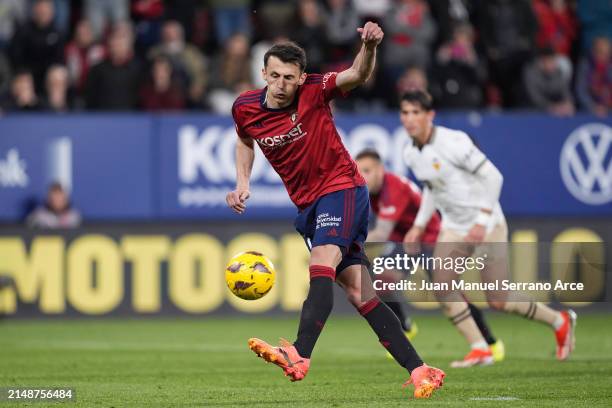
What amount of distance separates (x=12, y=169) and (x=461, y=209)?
805 cm

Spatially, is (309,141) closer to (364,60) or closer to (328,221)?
(328,221)

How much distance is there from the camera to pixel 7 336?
15.2 m

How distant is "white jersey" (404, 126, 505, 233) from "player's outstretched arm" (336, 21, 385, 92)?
10.4ft

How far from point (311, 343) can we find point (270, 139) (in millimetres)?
1441

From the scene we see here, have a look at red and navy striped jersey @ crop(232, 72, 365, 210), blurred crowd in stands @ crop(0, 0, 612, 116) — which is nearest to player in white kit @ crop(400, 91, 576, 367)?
red and navy striped jersey @ crop(232, 72, 365, 210)

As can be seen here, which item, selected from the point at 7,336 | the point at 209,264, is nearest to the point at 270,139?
the point at 7,336

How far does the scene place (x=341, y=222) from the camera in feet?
28.2

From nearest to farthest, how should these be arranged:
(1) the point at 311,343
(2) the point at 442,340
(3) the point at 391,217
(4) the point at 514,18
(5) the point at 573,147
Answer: (1) the point at 311,343
(3) the point at 391,217
(2) the point at 442,340
(5) the point at 573,147
(4) the point at 514,18

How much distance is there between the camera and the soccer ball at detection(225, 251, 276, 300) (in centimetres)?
888

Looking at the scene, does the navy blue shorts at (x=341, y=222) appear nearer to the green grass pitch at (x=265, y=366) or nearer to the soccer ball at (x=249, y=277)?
the soccer ball at (x=249, y=277)

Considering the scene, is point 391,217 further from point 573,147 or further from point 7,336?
Answer: point 573,147

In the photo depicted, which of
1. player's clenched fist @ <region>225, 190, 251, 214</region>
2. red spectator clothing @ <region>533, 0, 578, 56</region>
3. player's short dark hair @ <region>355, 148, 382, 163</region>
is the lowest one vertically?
player's short dark hair @ <region>355, 148, 382, 163</region>

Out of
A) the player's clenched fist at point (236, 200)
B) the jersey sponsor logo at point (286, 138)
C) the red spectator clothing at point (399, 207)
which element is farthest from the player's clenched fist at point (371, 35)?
the red spectator clothing at point (399, 207)

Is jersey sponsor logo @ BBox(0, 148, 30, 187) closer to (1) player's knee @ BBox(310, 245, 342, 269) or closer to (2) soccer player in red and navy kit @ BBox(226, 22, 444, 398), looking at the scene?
(2) soccer player in red and navy kit @ BBox(226, 22, 444, 398)
